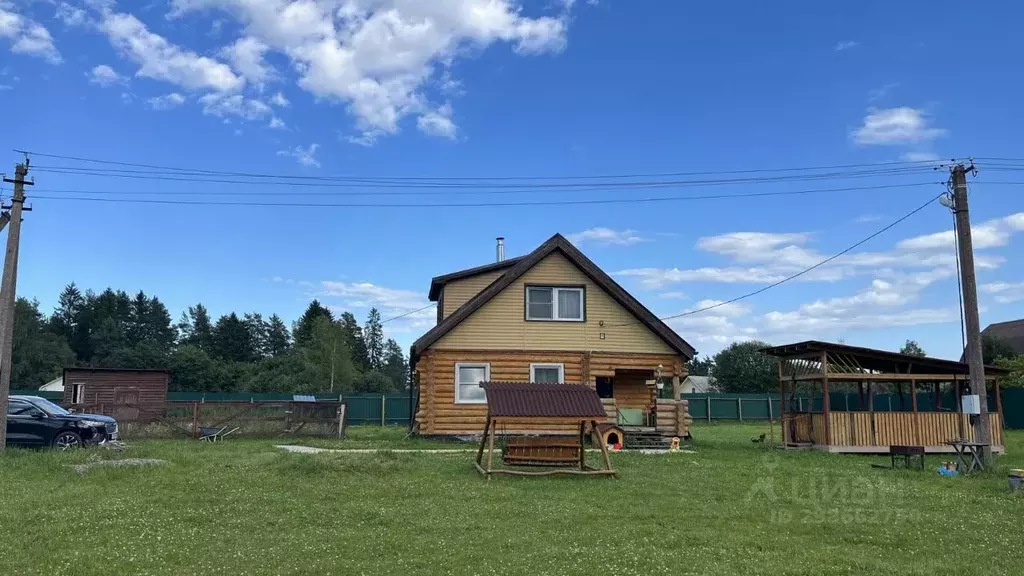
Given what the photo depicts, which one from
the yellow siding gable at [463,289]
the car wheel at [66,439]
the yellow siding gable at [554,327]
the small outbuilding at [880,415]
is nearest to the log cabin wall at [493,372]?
the yellow siding gable at [554,327]

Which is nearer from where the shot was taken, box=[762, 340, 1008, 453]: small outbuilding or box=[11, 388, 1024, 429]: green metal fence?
box=[762, 340, 1008, 453]: small outbuilding

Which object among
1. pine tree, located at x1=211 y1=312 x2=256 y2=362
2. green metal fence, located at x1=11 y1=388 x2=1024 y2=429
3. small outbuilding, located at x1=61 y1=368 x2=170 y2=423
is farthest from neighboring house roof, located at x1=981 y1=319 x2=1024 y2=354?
pine tree, located at x1=211 y1=312 x2=256 y2=362

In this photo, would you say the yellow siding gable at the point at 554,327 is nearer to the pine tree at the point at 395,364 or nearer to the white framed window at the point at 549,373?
the white framed window at the point at 549,373

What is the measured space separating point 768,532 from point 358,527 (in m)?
5.14

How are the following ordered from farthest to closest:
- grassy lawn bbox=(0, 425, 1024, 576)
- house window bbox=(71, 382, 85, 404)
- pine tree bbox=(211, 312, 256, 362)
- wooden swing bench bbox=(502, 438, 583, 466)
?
pine tree bbox=(211, 312, 256, 362) → house window bbox=(71, 382, 85, 404) → wooden swing bench bbox=(502, 438, 583, 466) → grassy lawn bbox=(0, 425, 1024, 576)

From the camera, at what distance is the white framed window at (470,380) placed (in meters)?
23.9

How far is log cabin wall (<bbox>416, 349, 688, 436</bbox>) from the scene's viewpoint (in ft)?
77.3

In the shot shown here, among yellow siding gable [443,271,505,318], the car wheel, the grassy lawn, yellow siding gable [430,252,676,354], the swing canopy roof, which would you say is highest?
yellow siding gable [443,271,505,318]

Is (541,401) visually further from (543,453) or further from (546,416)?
(543,453)

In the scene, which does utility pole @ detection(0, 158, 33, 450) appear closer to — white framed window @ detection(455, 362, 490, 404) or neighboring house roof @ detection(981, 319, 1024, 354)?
white framed window @ detection(455, 362, 490, 404)

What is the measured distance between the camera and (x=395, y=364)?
11938 cm

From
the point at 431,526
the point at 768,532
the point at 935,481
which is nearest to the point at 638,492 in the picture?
the point at 768,532

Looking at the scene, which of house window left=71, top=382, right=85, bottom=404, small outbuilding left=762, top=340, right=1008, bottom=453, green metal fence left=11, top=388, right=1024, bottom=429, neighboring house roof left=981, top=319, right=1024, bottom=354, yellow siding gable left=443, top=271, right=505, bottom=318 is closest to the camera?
small outbuilding left=762, top=340, right=1008, bottom=453

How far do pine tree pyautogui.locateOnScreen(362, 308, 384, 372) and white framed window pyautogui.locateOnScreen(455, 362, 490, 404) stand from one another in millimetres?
93625
